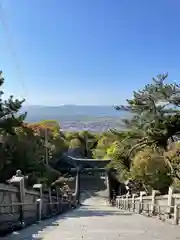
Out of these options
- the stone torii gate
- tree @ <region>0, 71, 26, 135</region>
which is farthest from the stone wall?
the stone torii gate

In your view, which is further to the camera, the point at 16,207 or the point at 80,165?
the point at 80,165

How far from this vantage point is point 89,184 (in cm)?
8362

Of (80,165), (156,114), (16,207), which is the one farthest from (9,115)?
(80,165)

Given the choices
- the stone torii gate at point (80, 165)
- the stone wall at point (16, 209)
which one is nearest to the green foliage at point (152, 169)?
the stone wall at point (16, 209)

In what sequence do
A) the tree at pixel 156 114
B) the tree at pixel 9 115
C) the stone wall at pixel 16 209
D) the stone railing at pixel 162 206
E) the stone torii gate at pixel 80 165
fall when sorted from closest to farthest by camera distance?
the stone wall at pixel 16 209
the stone railing at pixel 162 206
the tree at pixel 156 114
the tree at pixel 9 115
the stone torii gate at pixel 80 165

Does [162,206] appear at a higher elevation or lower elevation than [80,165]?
higher

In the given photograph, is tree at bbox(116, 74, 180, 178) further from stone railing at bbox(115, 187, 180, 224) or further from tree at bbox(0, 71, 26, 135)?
tree at bbox(0, 71, 26, 135)

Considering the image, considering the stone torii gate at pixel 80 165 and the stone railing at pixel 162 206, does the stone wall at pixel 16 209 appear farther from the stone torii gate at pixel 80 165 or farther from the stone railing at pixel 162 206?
the stone torii gate at pixel 80 165

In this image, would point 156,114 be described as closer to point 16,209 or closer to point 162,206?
point 162,206

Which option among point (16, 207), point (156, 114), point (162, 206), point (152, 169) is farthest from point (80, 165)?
point (16, 207)

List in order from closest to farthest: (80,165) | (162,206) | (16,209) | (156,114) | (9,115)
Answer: (16,209) → (162,206) → (156,114) → (9,115) → (80,165)

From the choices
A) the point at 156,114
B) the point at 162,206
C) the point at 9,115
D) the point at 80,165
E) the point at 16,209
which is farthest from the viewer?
the point at 80,165

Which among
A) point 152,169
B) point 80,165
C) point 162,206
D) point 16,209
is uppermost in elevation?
point 152,169

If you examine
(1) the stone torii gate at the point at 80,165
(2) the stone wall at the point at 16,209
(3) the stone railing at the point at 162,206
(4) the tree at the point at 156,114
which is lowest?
(1) the stone torii gate at the point at 80,165
